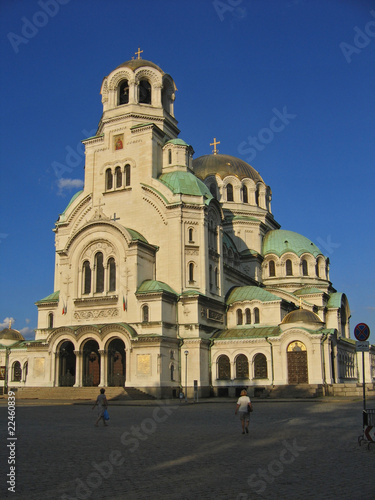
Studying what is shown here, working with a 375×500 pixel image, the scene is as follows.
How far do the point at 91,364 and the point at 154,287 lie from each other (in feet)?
29.1

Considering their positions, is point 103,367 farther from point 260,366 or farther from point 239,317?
point 239,317

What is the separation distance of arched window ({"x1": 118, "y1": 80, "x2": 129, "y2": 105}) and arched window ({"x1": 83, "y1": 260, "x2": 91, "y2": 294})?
649 inches

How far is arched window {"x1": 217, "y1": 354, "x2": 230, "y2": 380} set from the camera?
44469mm

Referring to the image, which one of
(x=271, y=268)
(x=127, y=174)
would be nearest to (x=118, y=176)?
(x=127, y=174)

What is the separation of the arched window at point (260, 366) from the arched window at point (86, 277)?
600 inches

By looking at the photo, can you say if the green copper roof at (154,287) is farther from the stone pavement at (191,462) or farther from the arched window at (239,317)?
the stone pavement at (191,462)

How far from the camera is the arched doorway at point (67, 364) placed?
145 ft

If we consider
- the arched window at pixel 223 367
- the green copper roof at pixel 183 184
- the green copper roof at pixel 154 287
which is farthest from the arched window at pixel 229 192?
the arched window at pixel 223 367

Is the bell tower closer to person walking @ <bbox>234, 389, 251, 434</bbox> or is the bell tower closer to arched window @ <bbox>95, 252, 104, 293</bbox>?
arched window @ <bbox>95, 252, 104, 293</bbox>

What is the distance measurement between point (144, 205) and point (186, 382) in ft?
51.6

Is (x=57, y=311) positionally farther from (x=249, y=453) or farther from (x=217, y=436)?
(x=249, y=453)

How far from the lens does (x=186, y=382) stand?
131ft

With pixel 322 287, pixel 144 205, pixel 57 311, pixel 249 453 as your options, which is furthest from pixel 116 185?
A: pixel 249 453

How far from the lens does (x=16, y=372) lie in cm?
5109
